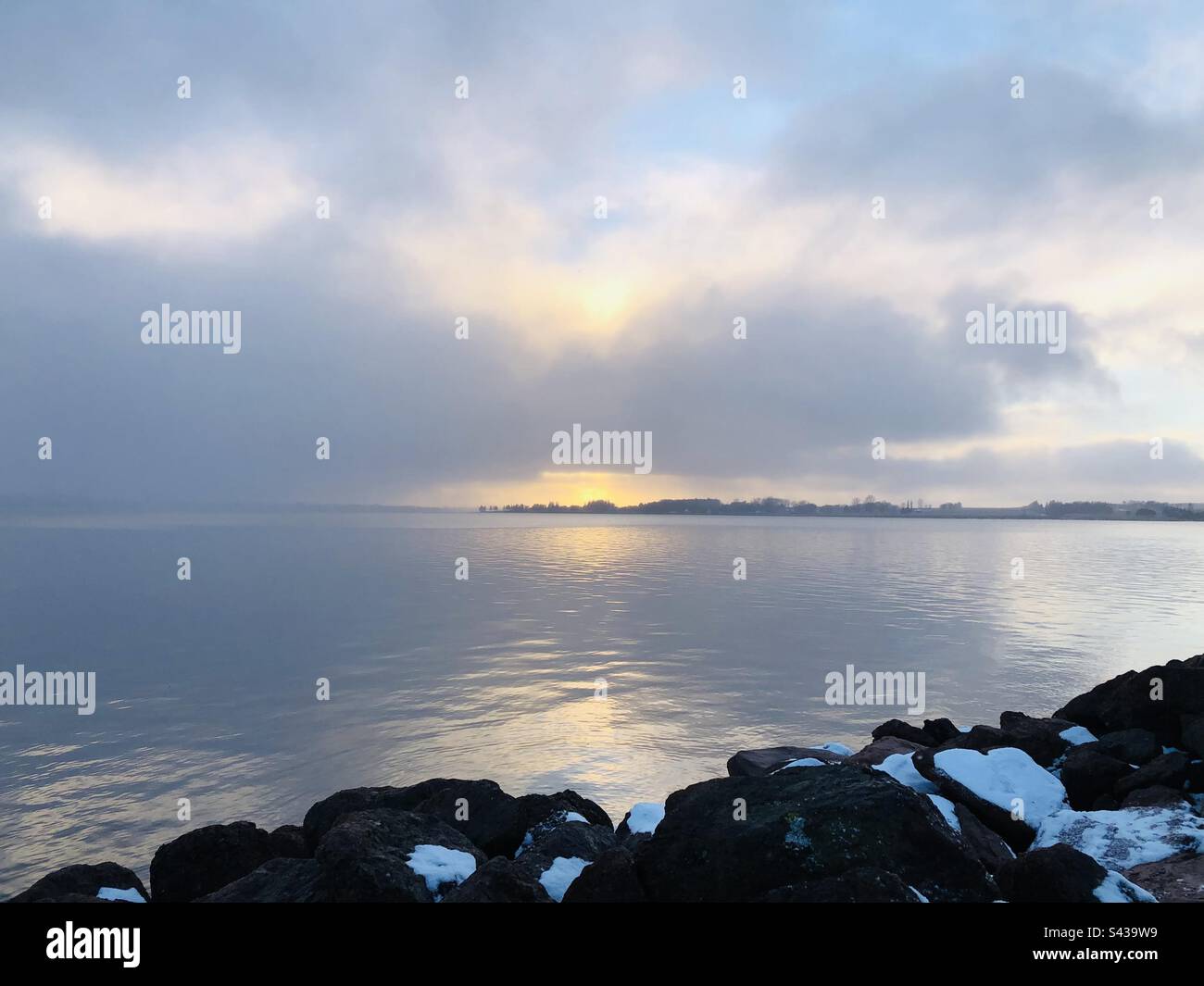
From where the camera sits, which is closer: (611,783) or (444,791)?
(444,791)

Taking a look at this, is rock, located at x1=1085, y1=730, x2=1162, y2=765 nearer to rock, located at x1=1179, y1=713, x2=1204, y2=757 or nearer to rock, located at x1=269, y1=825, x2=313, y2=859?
rock, located at x1=1179, y1=713, x2=1204, y2=757

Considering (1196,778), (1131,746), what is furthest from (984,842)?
(1131,746)

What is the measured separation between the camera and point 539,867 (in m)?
9.10

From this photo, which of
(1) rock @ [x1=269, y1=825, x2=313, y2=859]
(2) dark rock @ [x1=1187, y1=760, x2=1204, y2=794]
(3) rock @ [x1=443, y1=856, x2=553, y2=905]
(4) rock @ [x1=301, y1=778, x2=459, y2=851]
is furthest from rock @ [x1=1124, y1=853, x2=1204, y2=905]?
(1) rock @ [x1=269, y1=825, x2=313, y2=859]

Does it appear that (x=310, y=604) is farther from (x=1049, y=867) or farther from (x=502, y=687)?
(x=1049, y=867)

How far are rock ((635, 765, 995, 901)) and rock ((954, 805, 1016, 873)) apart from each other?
160cm

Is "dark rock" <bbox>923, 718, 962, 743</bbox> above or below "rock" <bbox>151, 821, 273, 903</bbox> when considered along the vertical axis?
below

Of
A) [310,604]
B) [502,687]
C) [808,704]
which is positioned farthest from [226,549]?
[808,704]

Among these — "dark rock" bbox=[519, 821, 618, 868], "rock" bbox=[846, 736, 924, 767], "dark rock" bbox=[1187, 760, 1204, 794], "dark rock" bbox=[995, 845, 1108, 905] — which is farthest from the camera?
"rock" bbox=[846, 736, 924, 767]

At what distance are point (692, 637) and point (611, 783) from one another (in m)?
20.7

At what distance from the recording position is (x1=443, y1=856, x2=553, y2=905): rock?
24.7 feet

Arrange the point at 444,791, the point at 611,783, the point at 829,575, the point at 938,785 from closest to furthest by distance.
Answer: the point at 938,785 < the point at 444,791 < the point at 611,783 < the point at 829,575
